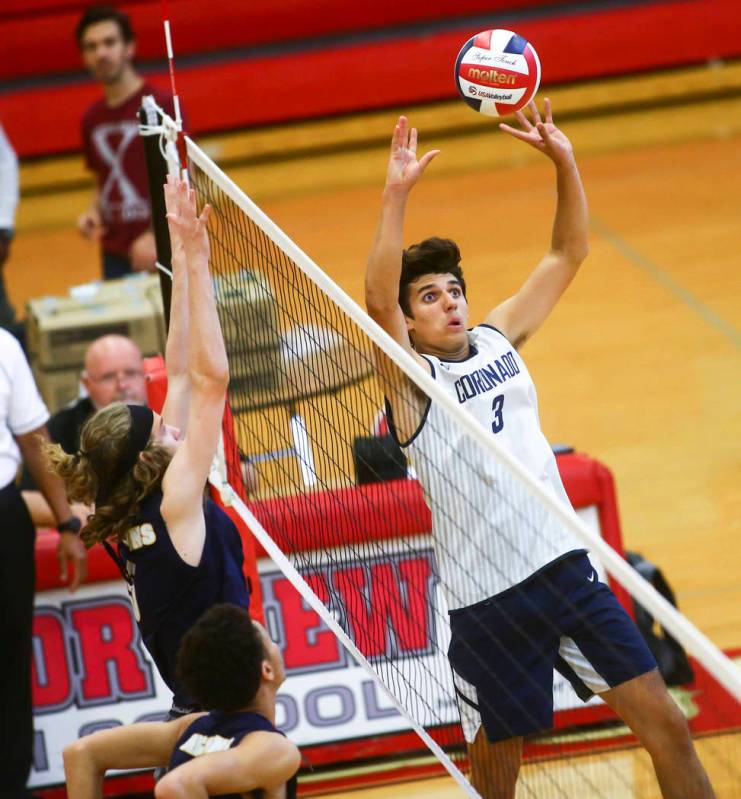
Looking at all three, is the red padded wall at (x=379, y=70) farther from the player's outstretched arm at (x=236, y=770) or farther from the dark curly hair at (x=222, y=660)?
the player's outstretched arm at (x=236, y=770)

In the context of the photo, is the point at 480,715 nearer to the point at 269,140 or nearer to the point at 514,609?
the point at 514,609

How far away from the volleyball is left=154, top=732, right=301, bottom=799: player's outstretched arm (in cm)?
215

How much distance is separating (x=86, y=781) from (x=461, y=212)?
9993mm

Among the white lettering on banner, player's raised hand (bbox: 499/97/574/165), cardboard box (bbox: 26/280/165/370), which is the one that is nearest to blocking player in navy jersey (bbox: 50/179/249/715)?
player's raised hand (bbox: 499/97/574/165)

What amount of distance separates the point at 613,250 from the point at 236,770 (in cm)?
908

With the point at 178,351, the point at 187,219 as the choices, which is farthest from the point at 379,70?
the point at 187,219

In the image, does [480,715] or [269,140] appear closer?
[480,715]

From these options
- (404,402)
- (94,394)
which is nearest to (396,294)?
(404,402)

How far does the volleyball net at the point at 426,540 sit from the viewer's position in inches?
150

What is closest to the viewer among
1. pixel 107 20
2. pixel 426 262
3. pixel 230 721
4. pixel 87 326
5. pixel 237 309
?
pixel 230 721

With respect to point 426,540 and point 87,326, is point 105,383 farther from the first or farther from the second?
point 426,540

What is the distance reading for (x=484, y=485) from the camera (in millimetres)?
3863

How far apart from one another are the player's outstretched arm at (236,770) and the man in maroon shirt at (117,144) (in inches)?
234

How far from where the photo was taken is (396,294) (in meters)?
→ 3.86
